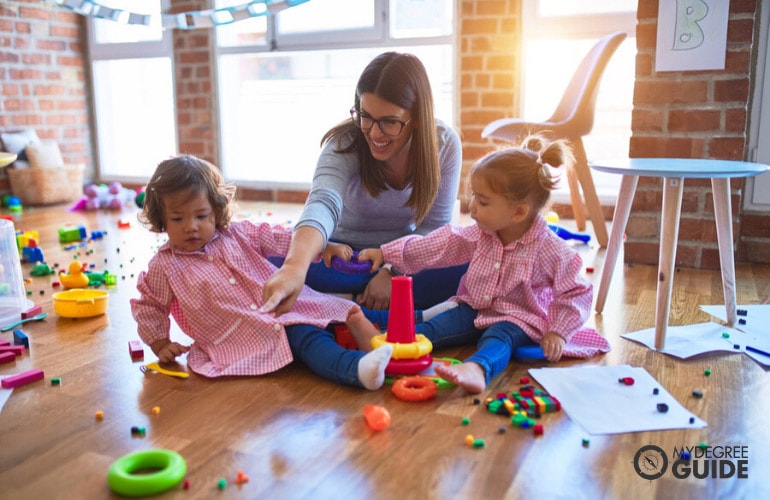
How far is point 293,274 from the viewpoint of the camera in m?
1.43

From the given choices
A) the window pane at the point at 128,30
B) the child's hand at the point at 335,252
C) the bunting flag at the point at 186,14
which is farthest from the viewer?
the window pane at the point at 128,30

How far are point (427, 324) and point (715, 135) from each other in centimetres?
145

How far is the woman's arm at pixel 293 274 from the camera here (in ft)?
4.55

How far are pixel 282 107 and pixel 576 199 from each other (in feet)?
6.66

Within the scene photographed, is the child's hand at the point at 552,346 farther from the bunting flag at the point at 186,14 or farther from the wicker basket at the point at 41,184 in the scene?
the wicker basket at the point at 41,184

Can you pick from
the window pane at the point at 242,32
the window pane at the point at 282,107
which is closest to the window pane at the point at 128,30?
the window pane at the point at 242,32

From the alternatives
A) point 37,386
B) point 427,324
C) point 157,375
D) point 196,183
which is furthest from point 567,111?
point 37,386

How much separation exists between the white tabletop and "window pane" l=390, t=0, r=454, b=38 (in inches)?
84.0

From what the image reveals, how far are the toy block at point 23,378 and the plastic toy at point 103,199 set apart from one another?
9.16ft

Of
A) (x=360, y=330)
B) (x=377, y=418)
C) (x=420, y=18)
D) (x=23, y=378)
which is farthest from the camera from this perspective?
(x=420, y=18)

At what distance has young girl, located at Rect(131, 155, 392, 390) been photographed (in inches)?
62.4

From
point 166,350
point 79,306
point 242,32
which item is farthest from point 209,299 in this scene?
point 242,32

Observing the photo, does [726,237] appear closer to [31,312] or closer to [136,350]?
[136,350]

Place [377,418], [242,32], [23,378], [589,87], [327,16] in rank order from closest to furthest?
[377,418]
[23,378]
[589,87]
[327,16]
[242,32]
